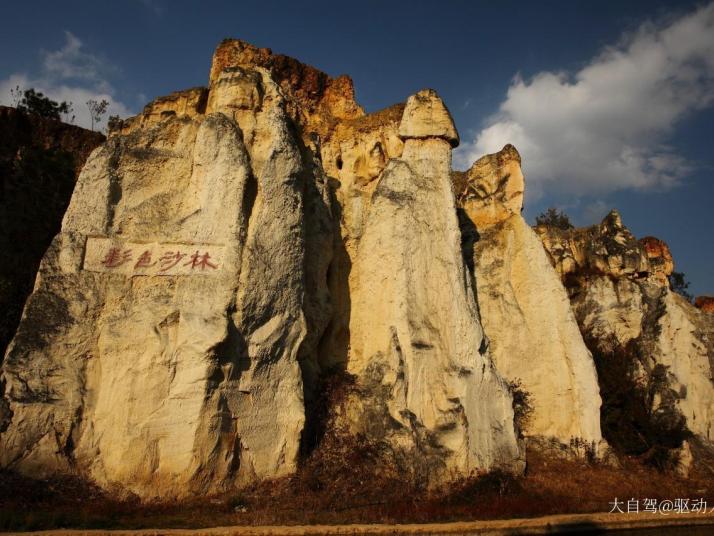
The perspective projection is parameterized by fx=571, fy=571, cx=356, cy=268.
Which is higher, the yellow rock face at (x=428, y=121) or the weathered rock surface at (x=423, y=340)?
the yellow rock face at (x=428, y=121)

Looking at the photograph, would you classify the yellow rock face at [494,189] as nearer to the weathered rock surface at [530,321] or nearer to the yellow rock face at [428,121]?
the weathered rock surface at [530,321]

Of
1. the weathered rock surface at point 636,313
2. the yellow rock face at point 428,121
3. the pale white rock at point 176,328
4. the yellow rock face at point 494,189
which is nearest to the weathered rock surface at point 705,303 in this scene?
the weathered rock surface at point 636,313

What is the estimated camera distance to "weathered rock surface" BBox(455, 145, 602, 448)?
15.2m

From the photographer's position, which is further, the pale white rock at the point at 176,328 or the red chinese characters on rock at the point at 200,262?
the red chinese characters on rock at the point at 200,262

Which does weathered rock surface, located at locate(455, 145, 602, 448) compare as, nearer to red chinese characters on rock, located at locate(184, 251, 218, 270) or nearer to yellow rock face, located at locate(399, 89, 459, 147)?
yellow rock face, located at locate(399, 89, 459, 147)

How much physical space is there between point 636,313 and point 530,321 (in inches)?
235

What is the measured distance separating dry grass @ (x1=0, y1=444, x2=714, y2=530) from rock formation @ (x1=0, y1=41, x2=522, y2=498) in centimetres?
45

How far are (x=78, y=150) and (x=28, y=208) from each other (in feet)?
9.83

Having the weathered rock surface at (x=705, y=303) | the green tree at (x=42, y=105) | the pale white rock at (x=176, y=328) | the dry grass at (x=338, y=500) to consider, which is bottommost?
the dry grass at (x=338, y=500)

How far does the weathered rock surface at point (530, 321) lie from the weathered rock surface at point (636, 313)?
13.2ft

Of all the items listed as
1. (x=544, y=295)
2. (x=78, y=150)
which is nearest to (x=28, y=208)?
(x=78, y=150)

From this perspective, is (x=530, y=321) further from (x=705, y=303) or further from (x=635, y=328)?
(x=705, y=303)

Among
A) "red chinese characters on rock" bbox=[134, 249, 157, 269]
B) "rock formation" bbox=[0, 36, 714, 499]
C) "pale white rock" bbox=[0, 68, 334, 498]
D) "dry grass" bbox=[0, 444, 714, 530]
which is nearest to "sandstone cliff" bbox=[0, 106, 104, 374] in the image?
"rock formation" bbox=[0, 36, 714, 499]

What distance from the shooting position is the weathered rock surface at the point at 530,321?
15.2 metres
